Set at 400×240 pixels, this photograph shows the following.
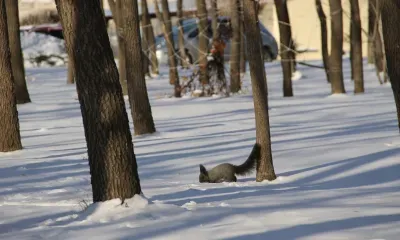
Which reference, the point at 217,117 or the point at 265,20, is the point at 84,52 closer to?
the point at 217,117

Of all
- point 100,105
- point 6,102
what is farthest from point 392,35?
point 6,102

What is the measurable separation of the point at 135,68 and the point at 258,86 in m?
5.71

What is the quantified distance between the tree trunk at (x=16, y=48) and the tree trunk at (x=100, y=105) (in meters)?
14.0

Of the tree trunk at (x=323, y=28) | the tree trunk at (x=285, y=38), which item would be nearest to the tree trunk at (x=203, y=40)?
the tree trunk at (x=285, y=38)

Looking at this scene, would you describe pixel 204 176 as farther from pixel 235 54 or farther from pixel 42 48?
pixel 42 48

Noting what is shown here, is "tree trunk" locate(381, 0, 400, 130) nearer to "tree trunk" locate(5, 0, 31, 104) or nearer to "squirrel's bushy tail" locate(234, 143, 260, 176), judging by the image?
"squirrel's bushy tail" locate(234, 143, 260, 176)

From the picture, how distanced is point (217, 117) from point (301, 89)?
925 cm

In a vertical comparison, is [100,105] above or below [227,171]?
above

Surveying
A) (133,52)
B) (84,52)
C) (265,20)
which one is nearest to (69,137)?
(133,52)

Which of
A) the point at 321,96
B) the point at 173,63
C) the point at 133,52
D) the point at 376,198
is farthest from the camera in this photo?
the point at 173,63

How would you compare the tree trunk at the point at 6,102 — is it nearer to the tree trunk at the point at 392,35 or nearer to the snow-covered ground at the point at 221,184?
the snow-covered ground at the point at 221,184

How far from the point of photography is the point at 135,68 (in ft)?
57.0

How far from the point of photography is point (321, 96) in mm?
25438

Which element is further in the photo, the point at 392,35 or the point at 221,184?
the point at 221,184
